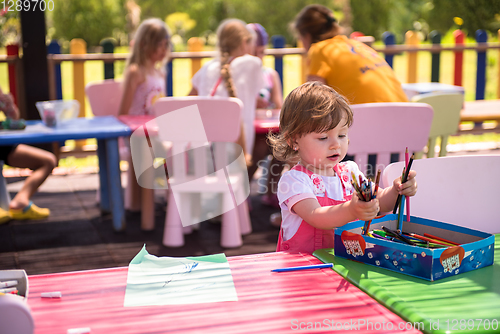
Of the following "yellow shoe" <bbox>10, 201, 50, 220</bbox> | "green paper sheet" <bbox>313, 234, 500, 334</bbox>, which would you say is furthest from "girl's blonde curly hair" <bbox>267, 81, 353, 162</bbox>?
"yellow shoe" <bbox>10, 201, 50, 220</bbox>

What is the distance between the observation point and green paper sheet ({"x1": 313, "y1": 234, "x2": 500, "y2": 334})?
82 cm

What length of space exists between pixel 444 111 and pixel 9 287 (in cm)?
233

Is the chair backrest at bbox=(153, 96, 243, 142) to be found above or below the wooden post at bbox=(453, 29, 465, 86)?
below

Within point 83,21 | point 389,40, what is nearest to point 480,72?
point 389,40

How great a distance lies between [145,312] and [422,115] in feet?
5.36

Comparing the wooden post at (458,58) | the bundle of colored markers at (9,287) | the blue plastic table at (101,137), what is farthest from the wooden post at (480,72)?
the bundle of colored markers at (9,287)

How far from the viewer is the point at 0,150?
3506 millimetres

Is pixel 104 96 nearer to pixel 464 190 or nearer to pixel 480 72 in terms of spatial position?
pixel 464 190

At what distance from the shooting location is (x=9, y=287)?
2.99 ft

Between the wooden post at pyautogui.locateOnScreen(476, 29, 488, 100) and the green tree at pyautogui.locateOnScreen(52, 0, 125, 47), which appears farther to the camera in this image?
the green tree at pyautogui.locateOnScreen(52, 0, 125, 47)

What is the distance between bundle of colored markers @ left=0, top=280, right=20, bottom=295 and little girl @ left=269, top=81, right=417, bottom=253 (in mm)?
661

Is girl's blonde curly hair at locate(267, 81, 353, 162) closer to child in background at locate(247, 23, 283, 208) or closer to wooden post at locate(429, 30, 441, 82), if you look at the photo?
child in background at locate(247, 23, 283, 208)

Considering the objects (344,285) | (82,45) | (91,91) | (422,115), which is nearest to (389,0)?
(82,45)

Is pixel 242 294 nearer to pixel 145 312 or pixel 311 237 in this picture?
pixel 145 312
